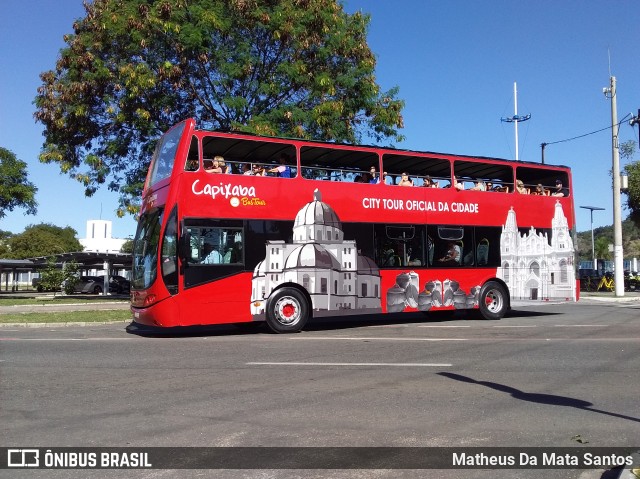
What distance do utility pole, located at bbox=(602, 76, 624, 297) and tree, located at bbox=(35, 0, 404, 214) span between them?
12780 millimetres

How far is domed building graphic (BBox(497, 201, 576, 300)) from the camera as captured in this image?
1631 centimetres

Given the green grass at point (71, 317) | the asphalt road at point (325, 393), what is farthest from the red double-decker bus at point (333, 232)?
the green grass at point (71, 317)

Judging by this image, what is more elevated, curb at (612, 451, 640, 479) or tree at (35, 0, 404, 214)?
tree at (35, 0, 404, 214)

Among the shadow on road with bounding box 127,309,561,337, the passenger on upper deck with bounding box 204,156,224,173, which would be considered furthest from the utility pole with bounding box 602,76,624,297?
the passenger on upper deck with bounding box 204,156,224,173

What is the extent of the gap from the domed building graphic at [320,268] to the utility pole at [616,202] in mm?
17872

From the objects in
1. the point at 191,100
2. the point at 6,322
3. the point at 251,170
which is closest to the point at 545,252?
the point at 251,170

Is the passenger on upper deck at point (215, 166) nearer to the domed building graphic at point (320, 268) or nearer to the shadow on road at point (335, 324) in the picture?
the domed building graphic at point (320, 268)

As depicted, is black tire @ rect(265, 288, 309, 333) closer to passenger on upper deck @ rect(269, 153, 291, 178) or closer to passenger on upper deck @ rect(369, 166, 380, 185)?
passenger on upper deck @ rect(269, 153, 291, 178)

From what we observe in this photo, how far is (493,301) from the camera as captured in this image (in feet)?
53.5

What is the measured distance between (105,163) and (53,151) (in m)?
1.78

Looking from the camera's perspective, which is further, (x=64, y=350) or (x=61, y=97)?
(x=61, y=97)

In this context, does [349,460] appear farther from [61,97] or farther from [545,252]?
[61,97]

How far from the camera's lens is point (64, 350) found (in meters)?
10.5

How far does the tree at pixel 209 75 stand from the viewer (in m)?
18.1
